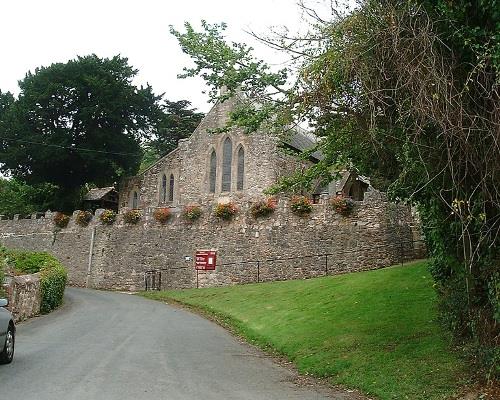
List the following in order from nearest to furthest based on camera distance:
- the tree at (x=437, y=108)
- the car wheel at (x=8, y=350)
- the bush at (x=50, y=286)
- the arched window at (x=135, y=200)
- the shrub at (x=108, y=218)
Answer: the tree at (x=437, y=108), the car wheel at (x=8, y=350), the bush at (x=50, y=286), the shrub at (x=108, y=218), the arched window at (x=135, y=200)

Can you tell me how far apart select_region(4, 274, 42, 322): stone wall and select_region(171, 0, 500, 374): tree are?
11.9 metres

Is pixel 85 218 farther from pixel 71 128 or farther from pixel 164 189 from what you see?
pixel 71 128

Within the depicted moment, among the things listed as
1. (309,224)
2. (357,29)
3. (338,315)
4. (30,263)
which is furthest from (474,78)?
(30,263)

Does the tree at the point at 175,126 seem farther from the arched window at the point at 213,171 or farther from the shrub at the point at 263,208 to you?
the shrub at the point at 263,208

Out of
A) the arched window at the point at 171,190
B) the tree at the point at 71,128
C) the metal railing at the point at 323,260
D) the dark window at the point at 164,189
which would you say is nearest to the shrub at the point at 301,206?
the metal railing at the point at 323,260

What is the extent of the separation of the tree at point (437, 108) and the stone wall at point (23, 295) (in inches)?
469

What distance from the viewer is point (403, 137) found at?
337 inches

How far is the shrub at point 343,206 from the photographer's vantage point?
85.6 ft

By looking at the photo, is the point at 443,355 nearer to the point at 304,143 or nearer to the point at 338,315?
Result: the point at 338,315

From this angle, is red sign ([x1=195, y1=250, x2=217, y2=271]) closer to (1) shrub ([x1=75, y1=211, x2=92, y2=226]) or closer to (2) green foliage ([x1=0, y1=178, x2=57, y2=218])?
(1) shrub ([x1=75, y1=211, x2=92, y2=226])

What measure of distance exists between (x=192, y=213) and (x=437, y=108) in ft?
80.4

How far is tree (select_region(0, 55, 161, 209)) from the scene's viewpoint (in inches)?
1630

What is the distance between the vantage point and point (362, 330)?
11898 millimetres

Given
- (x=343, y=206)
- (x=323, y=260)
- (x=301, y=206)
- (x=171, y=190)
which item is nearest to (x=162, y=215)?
(x=171, y=190)
